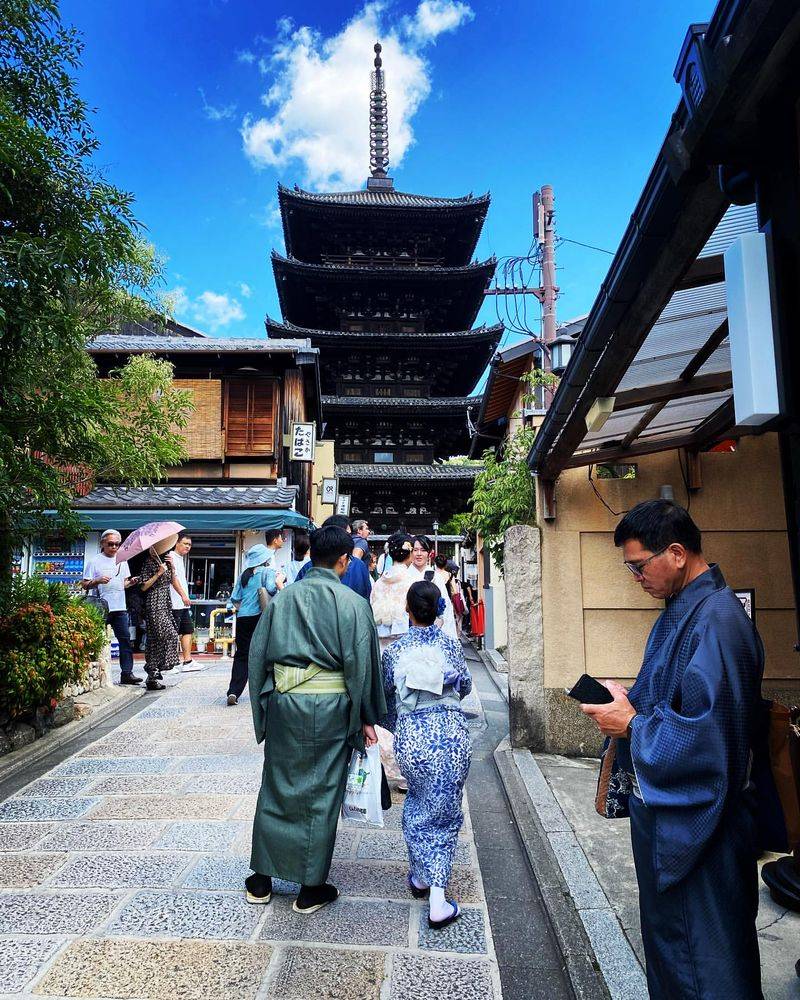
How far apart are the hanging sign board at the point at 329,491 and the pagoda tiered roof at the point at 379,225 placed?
12812mm

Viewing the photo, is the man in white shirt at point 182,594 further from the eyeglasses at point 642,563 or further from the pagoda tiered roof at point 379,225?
Result: the pagoda tiered roof at point 379,225

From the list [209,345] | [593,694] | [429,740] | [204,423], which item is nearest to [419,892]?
[429,740]

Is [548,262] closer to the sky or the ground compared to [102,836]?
closer to the sky

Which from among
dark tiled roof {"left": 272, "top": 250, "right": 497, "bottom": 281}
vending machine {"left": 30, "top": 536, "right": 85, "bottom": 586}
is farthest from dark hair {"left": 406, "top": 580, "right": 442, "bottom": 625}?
dark tiled roof {"left": 272, "top": 250, "right": 497, "bottom": 281}

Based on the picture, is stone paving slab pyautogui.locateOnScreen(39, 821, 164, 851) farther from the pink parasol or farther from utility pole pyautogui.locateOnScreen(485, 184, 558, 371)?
utility pole pyautogui.locateOnScreen(485, 184, 558, 371)

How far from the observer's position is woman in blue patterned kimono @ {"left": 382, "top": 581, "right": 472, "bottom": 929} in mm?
3252

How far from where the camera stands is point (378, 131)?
3775 centimetres

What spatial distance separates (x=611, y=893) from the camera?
3371 mm

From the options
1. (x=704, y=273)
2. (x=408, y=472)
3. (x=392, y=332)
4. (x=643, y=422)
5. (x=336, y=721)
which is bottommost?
(x=336, y=721)

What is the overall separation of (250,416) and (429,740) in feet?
46.3

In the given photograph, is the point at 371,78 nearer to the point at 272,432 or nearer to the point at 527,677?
the point at 272,432

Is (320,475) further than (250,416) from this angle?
Yes

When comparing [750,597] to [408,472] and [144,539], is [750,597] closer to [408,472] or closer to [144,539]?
[144,539]

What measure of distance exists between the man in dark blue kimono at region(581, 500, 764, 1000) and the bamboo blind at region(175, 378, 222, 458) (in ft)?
49.7
